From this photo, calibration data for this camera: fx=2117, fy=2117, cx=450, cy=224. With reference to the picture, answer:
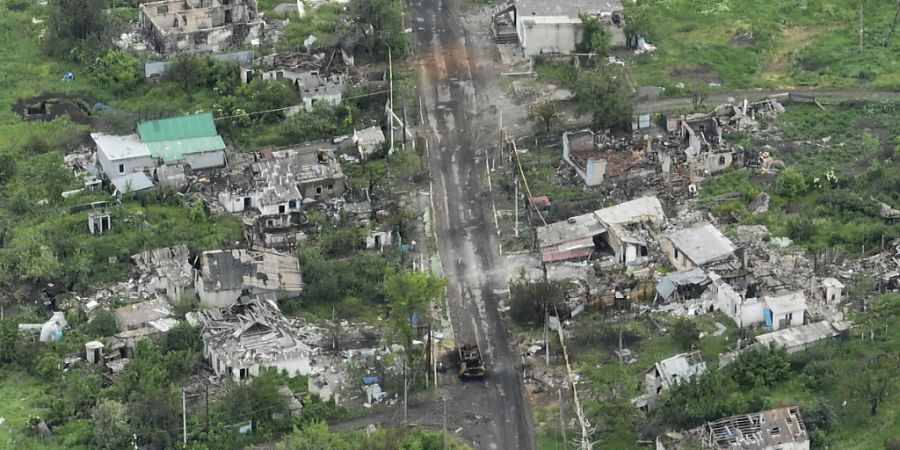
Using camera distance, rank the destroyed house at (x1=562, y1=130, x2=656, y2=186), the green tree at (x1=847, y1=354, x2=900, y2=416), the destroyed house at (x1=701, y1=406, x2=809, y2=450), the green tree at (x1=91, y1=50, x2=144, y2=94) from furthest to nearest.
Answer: the green tree at (x1=91, y1=50, x2=144, y2=94) → the destroyed house at (x1=562, y1=130, x2=656, y2=186) → the green tree at (x1=847, y1=354, x2=900, y2=416) → the destroyed house at (x1=701, y1=406, x2=809, y2=450)

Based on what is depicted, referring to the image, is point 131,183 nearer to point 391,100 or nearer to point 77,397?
point 391,100

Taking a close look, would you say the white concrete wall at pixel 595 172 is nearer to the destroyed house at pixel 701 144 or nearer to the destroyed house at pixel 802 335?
the destroyed house at pixel 701 144

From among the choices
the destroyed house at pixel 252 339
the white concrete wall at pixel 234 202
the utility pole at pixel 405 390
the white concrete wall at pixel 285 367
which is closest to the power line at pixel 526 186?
the white concrete wall at pixel 234 202

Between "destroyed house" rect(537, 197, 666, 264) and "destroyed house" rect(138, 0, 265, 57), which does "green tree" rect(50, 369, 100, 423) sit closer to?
"destroyed house" rect(537, 197, 666, 264)

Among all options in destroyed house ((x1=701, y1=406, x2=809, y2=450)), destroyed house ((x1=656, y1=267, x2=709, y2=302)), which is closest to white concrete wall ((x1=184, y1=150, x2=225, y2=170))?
destroyed house ((x1=656, y1=267, x2=709, y2=302))

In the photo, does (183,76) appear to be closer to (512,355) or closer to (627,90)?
(627,90)
